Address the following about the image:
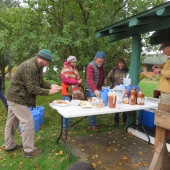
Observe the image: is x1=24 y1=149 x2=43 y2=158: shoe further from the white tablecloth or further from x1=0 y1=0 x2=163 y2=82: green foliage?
x1=0 y1=0 x2=163 y2=82: green foliage

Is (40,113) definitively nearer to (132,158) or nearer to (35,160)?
(35,160)

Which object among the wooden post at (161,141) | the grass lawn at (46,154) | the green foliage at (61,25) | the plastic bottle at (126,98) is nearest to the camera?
the wooden post at (161,141)

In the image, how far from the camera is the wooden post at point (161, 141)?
2.00 metres

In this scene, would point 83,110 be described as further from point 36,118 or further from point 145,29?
point 145,29

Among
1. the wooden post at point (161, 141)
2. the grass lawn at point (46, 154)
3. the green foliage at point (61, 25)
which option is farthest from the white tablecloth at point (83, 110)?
the green foliage at point (61, 25)

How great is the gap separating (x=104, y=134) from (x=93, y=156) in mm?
1135

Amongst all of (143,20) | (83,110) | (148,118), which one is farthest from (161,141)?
(148,118)

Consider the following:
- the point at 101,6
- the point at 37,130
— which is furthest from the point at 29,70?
the point at 101,6

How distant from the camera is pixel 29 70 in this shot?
9.81 ft

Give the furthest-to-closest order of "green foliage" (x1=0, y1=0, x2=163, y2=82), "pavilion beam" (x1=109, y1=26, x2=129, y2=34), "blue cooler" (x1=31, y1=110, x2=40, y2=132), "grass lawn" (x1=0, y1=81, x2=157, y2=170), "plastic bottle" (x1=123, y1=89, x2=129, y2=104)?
1. "green foliage" (x1=0, y1=0, x2=163, y2=82)
2. "blue cooler" (x1=31, y1=110, x2=40, y2=132)
3. "pavilion beam" (x1=109, y1=26, x2=129, y2=34)
4. "plastic bottle" (x1=123, y1=89, x2=129, y2=104)
5. "grass lawn" (x1=0, y1=81, x2=157, y2=170)

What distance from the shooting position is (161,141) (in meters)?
2.10

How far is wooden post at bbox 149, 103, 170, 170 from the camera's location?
2.00m

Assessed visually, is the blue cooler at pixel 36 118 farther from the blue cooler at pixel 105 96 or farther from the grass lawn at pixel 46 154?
the blue cooler at pixel 105 96

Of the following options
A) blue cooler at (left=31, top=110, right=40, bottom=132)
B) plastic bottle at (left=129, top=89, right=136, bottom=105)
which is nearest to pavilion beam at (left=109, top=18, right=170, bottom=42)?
plastic bottle at (left=129, top=89, right=136, bottom=105)
